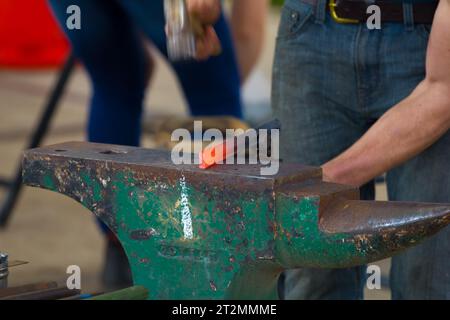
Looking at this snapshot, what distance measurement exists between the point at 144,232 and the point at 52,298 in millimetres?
219

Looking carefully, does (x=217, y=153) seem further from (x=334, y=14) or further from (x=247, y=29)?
(x=247, y=29)

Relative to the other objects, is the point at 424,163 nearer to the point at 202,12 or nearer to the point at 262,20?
the point at 202,12

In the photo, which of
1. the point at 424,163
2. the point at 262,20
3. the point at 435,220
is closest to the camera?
the point at 435,220

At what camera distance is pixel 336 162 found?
7.06ft

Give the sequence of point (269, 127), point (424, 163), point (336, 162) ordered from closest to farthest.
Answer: point (269, 127)
point (336, 162)
point (424, 163)

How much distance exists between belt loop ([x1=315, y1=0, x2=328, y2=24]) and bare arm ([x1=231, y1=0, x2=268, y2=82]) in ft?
3.59

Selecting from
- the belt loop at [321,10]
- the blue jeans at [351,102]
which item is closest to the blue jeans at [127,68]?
the blue jeans at [351,102]

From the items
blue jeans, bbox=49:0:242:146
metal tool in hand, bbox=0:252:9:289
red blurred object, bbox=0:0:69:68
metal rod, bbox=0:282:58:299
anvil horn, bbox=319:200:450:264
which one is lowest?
metal rod, bbox=0:282:58:299

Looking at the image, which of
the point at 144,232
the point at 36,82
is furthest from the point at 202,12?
the point at 36,82

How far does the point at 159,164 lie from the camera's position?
1.95m

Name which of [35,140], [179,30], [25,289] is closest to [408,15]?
[179,30]

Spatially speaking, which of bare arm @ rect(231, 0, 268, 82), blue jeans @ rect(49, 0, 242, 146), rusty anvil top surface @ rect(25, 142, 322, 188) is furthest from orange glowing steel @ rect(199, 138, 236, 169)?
bare arm @ rect(231, 0, 268, 82)

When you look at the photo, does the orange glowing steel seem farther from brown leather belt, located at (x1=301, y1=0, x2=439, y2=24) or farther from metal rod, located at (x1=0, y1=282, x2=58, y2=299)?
brown leather belt, located at (x1=301, y1=0, x2=439, y2=24)

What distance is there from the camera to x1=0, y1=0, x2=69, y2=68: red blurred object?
22.7 feet
